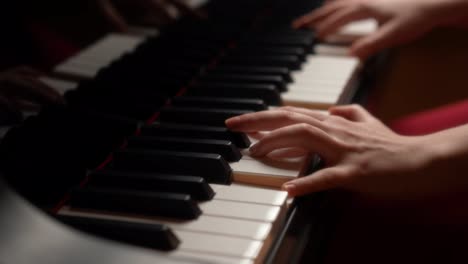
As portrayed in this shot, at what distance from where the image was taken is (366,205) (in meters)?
1.11

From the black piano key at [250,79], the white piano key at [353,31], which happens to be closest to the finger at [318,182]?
the black piano key at [250,79]

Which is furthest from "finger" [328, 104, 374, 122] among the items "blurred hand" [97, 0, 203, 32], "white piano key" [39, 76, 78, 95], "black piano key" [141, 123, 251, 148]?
"blurred hand" [97, 0, 203, 32]

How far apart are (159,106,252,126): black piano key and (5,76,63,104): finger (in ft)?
0.65

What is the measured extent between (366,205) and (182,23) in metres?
0.71

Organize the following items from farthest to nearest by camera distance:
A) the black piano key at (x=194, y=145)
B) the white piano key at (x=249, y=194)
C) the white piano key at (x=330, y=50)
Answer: the white piano key at (x=330, y=50), the black piano key at (x=194, y=145), the white piano key at (x=249, y=194)

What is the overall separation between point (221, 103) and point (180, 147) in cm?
18

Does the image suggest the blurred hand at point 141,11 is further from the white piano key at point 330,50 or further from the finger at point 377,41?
the finger at point 377,41

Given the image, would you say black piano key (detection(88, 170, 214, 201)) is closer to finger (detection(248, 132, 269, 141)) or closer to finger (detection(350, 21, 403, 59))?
finger (detection(248, 132, 269, 141))

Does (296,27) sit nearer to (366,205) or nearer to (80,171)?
(366,205)

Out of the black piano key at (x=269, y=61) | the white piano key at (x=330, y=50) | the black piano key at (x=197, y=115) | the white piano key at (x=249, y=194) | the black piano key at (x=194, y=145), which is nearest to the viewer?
the white piano key at (x=249, y=194)

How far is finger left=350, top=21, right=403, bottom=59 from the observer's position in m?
1.38

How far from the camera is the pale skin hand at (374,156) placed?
2.94 feet

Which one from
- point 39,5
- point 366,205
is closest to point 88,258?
point 366,205

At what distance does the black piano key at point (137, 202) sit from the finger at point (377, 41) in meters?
0.74
